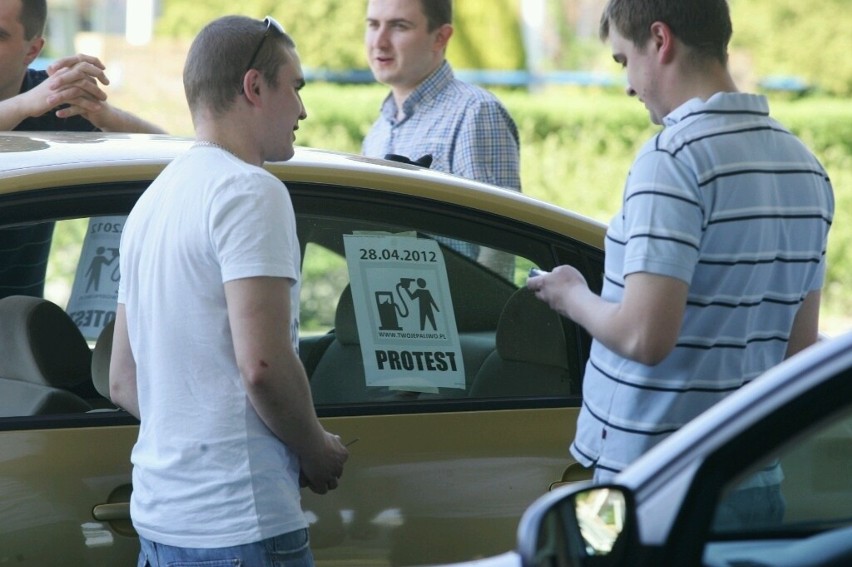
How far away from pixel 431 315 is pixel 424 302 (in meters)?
0.03

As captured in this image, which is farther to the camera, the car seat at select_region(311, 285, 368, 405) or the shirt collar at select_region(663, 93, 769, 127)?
the car seat at select_region(311, 285, 368, 405)

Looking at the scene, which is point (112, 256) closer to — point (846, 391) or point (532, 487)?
point (532, 487)

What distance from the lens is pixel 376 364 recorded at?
2.85 metres

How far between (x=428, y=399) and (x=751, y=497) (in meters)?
1.11

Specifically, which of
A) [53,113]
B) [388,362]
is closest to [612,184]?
[53,113]

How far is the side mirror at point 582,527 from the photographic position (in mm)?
1656

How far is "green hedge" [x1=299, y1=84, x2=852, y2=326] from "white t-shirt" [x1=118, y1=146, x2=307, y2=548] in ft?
33.8

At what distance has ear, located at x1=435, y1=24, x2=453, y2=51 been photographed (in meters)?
4.91

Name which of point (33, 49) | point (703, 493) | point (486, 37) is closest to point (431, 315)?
point (703, 493)

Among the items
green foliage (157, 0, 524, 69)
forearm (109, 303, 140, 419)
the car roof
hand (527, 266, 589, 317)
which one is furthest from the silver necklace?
green foliage (157, 0, 524, 69)

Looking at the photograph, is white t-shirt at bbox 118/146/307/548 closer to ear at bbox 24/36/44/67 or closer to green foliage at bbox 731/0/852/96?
ear at bbox 24/36/44/67

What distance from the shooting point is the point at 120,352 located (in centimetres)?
245

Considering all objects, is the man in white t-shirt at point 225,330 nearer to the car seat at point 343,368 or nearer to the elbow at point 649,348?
the car seat at point 343,368

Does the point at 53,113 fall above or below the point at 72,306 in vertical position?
above
